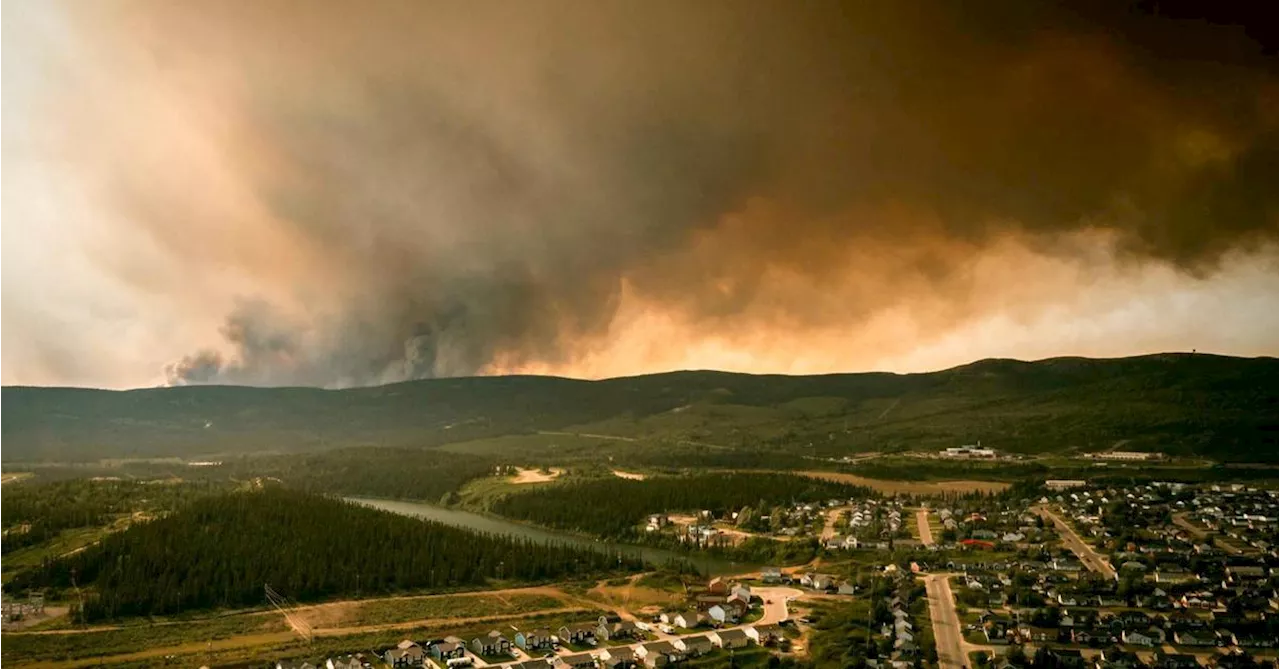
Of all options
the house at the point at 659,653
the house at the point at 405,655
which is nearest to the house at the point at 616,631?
the house at the point at 659,653

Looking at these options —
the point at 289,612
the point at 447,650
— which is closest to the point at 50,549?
the point at 289,612

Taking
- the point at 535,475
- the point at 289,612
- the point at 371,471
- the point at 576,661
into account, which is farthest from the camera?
the point at 371,471

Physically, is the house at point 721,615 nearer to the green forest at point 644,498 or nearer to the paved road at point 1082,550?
the paved road at point 1082,550

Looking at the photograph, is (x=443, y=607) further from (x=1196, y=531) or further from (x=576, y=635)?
(x=1196, y=531)

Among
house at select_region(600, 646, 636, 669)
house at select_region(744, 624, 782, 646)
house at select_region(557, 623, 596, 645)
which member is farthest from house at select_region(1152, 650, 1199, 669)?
house at select_region(557, 623, 596, 645)

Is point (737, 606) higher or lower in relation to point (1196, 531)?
lower

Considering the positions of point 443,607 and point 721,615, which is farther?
point 443,607
